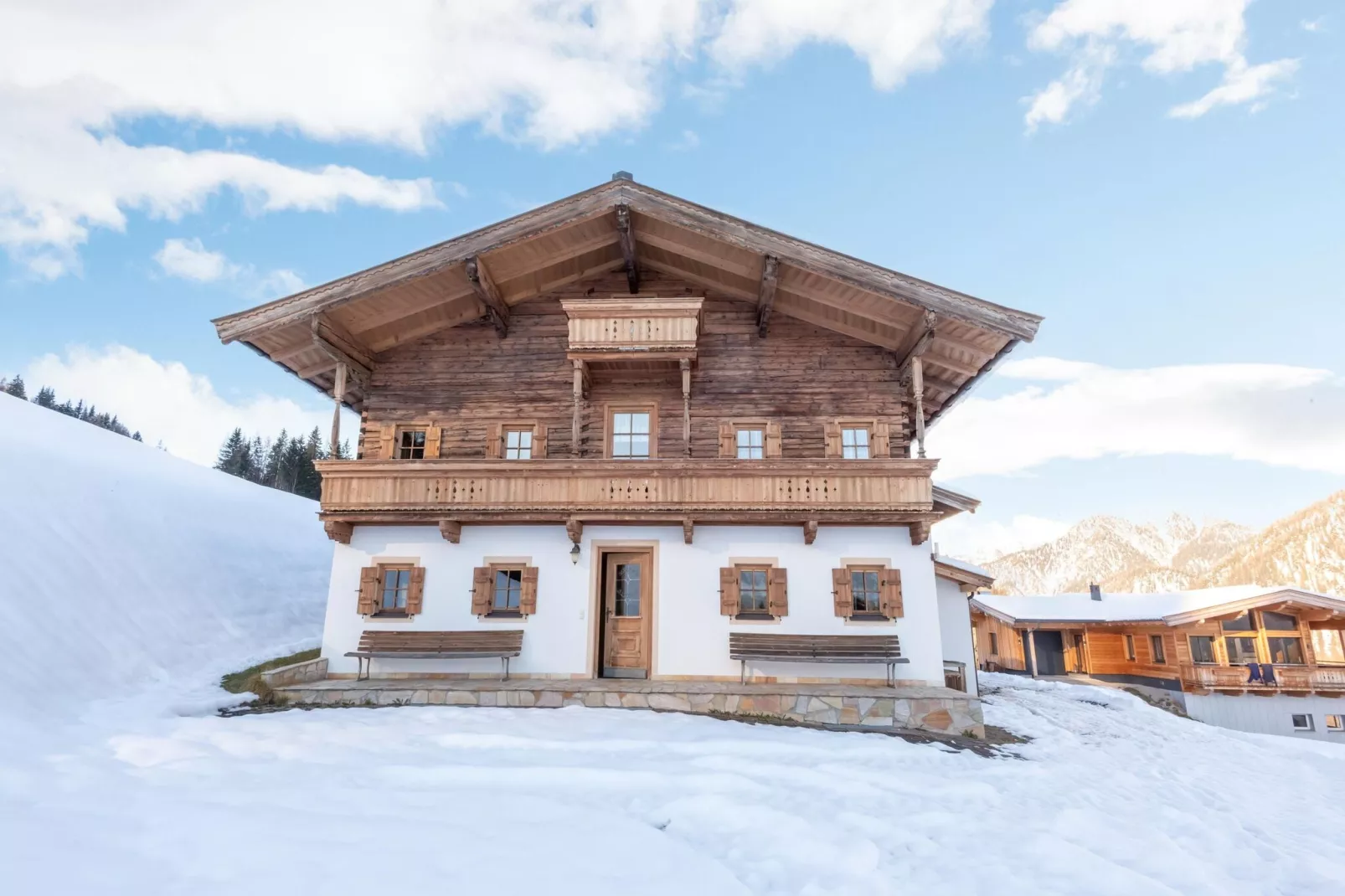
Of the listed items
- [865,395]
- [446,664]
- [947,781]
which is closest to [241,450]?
[446,664]

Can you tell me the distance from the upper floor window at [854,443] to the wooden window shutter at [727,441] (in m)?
2.13

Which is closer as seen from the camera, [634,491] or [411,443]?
[634,491]

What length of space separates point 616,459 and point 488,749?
18.4 feet

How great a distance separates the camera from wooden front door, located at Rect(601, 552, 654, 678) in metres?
12.4

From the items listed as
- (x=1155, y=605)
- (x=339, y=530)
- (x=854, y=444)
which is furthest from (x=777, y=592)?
(x=1155, y=605)

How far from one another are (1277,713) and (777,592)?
22.4 meters

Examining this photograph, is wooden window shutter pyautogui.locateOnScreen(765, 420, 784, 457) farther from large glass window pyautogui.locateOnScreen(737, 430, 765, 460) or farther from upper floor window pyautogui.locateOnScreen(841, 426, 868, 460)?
upper floor window pyautogui.locateOnScreen(841, 426, 868, 460)

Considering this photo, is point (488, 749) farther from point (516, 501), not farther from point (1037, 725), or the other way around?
point (1037, 725)

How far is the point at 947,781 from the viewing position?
7.30 m

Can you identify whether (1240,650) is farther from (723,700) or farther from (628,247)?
(628,247)

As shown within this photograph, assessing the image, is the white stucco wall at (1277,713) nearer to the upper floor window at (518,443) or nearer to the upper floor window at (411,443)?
the upper floor window at (518,443)

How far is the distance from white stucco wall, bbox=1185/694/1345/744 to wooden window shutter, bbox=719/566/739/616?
21092 millimetres

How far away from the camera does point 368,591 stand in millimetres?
12523

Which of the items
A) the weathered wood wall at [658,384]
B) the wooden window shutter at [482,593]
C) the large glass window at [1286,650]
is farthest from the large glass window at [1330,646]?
the wooden window shutter at [482,593]
